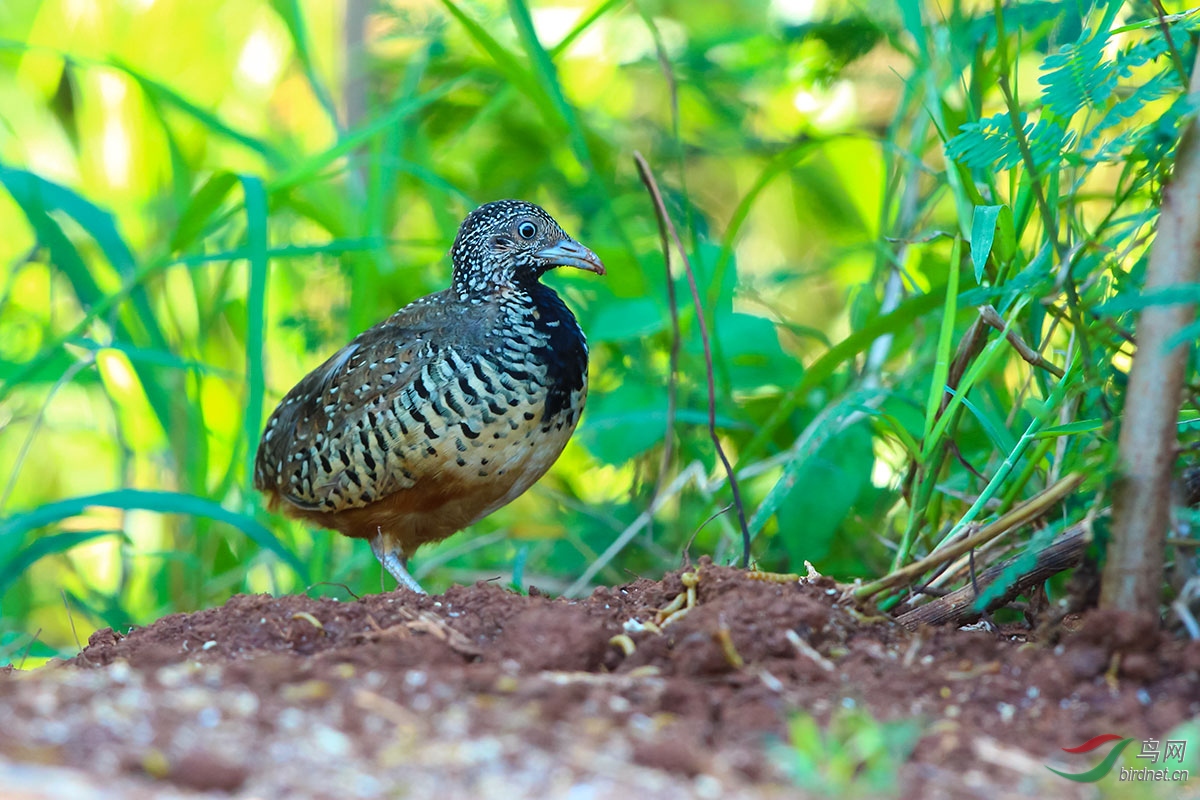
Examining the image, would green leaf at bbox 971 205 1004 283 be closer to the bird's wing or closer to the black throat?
the black throat

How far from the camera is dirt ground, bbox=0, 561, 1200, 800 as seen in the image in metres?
1.67

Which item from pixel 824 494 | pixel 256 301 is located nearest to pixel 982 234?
pixel 824 494

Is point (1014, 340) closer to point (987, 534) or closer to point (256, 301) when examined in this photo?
point (987, 534)

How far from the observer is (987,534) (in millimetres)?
2441

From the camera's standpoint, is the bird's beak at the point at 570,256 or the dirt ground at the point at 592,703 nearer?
the dirt ground at the point at 592,703

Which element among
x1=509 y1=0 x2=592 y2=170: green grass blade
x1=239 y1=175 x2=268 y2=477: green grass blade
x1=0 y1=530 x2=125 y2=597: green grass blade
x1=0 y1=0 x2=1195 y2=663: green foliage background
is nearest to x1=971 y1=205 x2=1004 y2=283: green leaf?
x1=0 y1=0 x2=1195 y2=663: green foliage background

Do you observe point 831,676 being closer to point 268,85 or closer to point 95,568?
point 95,568

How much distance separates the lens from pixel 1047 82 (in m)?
2.63

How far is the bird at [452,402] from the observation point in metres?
3.73

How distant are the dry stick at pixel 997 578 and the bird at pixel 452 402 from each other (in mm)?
1468

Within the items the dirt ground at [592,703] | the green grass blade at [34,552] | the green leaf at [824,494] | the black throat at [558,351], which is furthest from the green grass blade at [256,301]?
the green leaf at [824,494]

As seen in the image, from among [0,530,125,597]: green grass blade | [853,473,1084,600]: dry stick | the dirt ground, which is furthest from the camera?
[0,530,125,597]: green grass blade

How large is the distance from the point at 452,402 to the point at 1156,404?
214 cm

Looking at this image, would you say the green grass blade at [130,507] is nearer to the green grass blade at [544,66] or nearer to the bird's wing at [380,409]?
the bird's wing at [380,409]
